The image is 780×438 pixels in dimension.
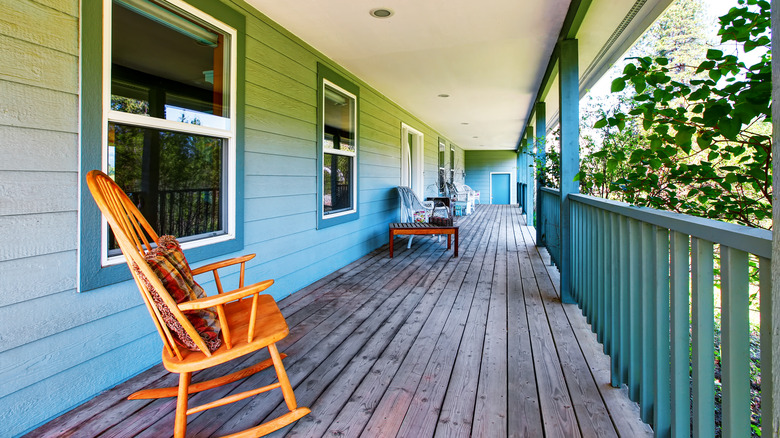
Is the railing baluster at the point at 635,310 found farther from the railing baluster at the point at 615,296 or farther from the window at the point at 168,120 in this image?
the window at the point at 168,120

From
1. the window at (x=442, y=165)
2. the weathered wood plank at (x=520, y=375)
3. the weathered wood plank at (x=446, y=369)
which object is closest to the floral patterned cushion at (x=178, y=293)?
the weathered wood plank at (x=446, y=369)

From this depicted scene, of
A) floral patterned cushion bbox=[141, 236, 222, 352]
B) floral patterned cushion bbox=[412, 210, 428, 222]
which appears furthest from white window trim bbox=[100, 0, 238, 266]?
floral patterned cushion bbox=[412, 210, 428, 222]

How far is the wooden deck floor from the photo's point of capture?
5.19 ft

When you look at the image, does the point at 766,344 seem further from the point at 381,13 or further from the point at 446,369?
the point at 381,13

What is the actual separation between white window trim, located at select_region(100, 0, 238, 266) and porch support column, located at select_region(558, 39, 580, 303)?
252cm

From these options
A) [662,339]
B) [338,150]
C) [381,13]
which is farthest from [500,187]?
[662,339]

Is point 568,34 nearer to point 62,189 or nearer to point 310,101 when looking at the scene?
point 310,101

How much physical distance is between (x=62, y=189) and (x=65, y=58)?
1.90ft

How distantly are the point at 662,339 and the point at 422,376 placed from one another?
1.09 m

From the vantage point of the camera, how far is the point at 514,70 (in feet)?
15.2

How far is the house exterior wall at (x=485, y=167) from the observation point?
16.2 metres

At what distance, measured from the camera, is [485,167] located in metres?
16.3

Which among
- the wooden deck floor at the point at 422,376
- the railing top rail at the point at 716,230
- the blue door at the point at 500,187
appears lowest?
the wooden deck floor at the point at 422,376

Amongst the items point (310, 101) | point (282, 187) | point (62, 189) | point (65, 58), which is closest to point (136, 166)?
point (62, 189)
